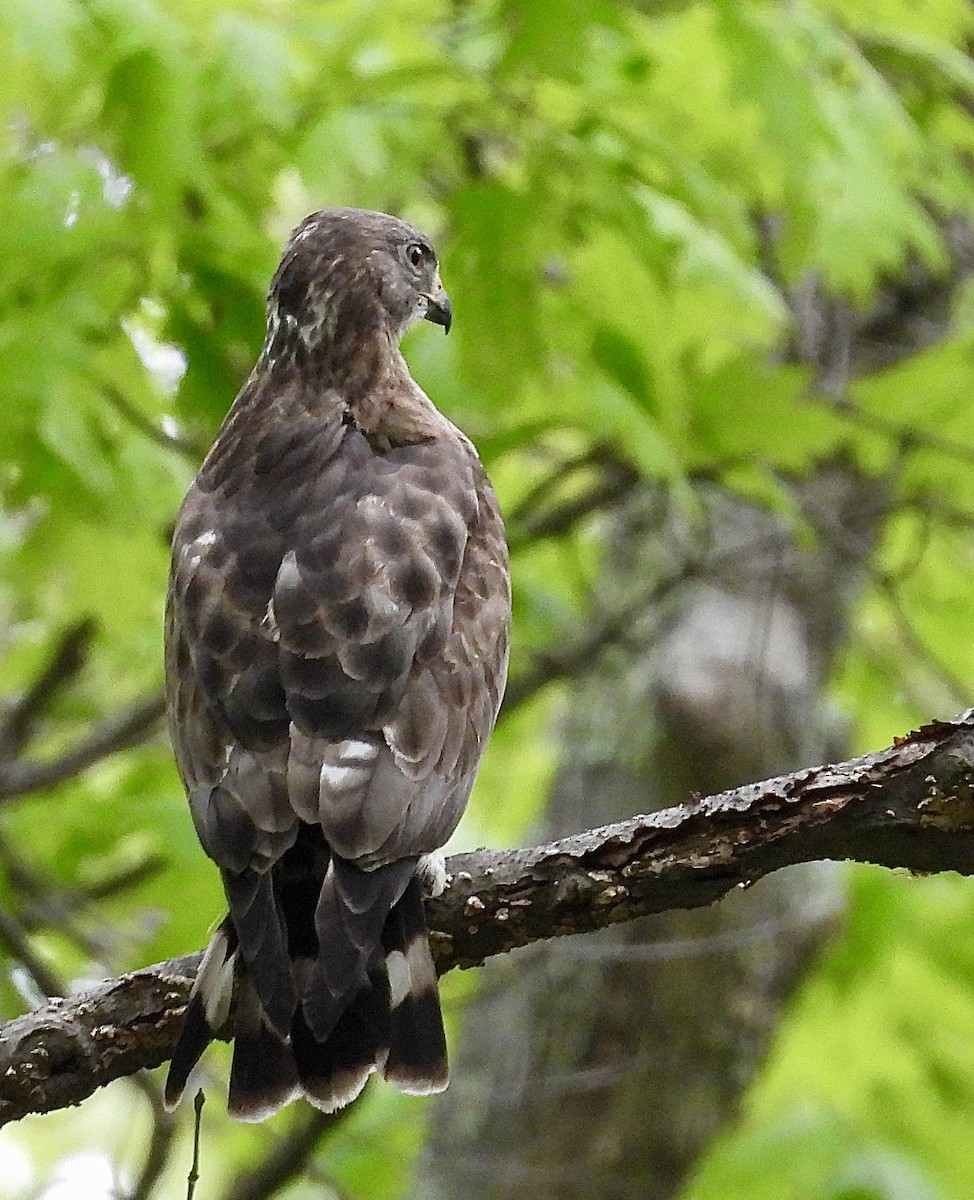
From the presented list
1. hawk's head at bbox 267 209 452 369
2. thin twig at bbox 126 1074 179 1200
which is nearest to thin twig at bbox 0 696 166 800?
thin twig at bbox 126 1074 179 1200

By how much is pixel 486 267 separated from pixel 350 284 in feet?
0.94

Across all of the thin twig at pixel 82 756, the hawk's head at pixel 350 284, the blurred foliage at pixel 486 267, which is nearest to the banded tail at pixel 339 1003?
the blurred foliage at pixel 486 267

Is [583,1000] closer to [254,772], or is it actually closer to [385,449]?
[385,449]

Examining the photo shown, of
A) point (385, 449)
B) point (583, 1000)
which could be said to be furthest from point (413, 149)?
point (583, 1000)

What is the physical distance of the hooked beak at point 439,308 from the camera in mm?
4062

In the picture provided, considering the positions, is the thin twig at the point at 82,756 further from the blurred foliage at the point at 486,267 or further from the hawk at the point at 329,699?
the hawk at the point at 329,699

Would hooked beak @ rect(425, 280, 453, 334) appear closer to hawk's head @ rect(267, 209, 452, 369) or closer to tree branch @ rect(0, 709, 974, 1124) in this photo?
hawk's head @ rect(267, 209, 452, 369)

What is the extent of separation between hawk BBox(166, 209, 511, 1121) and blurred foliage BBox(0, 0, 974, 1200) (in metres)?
0.35

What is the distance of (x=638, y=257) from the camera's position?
4.12 m

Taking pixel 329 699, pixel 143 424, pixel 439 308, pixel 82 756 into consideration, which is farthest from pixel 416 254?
pixel 82 756

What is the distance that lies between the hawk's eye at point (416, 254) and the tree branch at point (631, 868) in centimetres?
158

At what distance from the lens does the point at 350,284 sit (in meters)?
4.01

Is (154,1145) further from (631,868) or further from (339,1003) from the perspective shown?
(631,868)

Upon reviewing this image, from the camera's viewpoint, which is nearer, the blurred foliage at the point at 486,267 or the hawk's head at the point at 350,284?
the blurred foliage at the point at 486,267
